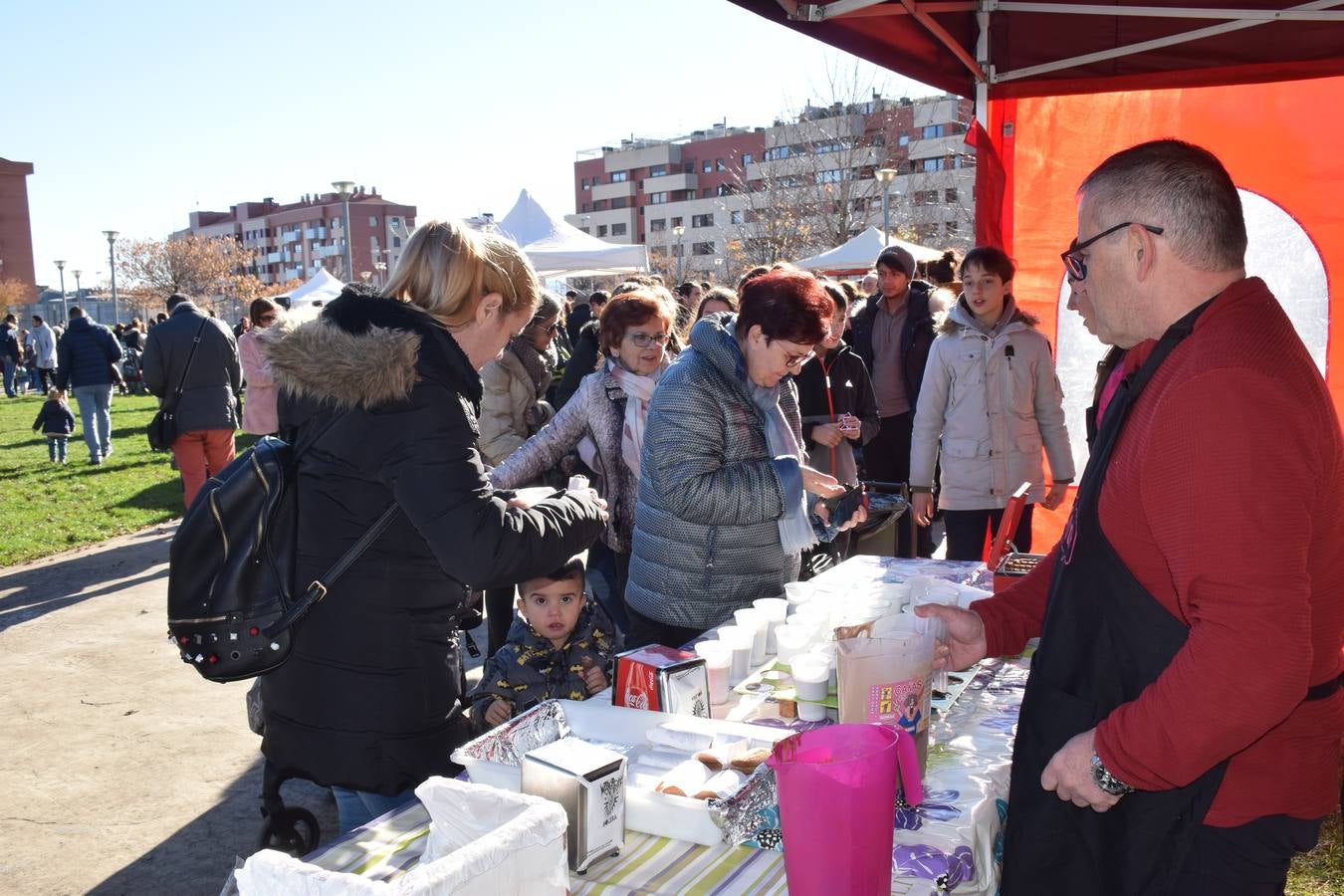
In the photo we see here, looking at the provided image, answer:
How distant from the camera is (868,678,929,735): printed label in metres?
1.70

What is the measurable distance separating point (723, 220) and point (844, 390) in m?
65.0

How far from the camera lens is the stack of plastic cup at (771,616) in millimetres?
2471

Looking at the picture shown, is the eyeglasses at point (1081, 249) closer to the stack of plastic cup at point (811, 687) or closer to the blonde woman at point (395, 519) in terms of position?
the stack of plastic cup at point (811, 687)

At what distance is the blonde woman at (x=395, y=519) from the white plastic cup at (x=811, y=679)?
1.73ft

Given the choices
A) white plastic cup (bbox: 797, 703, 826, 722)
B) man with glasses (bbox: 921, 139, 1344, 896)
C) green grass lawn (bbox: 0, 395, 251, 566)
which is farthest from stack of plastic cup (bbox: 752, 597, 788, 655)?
green grass lawn (bbox: 0, 395, 251, 566)

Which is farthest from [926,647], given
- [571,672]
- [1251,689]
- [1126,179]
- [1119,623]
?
[571,672]

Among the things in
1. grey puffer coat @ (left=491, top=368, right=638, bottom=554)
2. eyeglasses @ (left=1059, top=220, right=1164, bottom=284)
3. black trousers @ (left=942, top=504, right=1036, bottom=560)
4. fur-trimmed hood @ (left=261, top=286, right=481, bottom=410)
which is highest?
eyeglasses @ (left=1059, top=220, right=1164, bottom=284)

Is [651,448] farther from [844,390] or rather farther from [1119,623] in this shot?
[844,390]

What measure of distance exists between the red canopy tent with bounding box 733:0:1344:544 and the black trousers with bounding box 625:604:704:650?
2053 millimetres

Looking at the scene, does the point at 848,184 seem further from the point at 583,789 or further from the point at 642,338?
the point at 583,789

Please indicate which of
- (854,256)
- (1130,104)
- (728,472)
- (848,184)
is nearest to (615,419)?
(728,472)

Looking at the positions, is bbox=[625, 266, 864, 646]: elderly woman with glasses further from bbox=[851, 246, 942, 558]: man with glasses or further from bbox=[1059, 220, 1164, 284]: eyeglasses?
bbox=[851, 246, 942, 558]: man with glasses

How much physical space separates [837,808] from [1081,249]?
919mm

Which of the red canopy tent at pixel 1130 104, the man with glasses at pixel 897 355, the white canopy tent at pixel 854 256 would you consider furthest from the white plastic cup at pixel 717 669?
the white canopy tent at pixel 854 256
